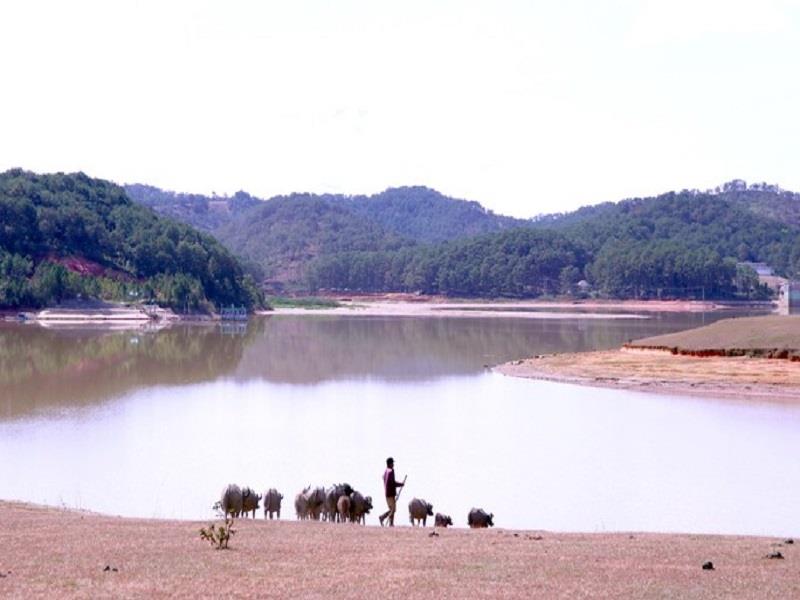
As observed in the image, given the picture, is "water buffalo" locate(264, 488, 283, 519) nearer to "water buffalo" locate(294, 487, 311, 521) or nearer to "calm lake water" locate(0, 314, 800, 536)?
"water buffalo" locate(294, 487, 311, 521)

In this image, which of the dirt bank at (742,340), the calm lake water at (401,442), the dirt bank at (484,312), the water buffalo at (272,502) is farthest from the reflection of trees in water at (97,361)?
the dirt bank at (484,312)

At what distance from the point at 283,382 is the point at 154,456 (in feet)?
77.6

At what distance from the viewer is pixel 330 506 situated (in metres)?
21.8

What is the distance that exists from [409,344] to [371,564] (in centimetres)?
6803

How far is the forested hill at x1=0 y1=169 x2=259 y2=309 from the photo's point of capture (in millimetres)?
121875

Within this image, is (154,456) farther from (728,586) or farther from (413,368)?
(413,368)

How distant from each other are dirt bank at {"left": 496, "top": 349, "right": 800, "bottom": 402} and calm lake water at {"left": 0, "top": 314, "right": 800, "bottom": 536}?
226cm

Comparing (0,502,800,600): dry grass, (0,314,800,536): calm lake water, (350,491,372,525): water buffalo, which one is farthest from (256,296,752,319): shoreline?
(0,502,800,600): dry grass

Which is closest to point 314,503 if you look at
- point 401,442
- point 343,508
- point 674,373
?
point 343,508

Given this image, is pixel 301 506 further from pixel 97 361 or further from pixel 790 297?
pixel 790 297

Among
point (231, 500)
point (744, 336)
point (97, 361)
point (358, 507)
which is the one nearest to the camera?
point (231, 500)

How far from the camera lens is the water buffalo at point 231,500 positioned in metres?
21.4

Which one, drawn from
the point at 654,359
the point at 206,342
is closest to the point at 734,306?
the point at 206,342

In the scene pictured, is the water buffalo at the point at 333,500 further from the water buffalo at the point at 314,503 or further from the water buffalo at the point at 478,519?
the water buffalo at the point at 478,519
